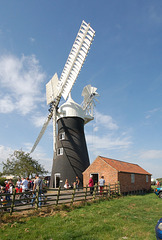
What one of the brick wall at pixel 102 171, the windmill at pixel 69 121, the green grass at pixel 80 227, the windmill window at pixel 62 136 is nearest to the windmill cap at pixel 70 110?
the windmill at pixel 69 121

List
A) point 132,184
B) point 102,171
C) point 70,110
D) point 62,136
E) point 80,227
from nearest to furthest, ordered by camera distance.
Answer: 1. point 80,227
2. point 102,171
3. point 132,184
4. point 62,136
5. point 70,110

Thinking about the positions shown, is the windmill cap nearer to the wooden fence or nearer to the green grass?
the wooden fence

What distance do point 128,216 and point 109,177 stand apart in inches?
386

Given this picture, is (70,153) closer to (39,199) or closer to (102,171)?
(102,171)

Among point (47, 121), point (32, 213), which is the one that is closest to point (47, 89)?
point (47, 121)

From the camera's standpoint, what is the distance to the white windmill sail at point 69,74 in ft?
61.0

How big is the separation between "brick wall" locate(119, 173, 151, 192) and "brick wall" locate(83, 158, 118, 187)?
721 millimetres

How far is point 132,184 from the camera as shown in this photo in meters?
21.2

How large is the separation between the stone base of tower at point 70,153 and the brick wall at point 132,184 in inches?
209

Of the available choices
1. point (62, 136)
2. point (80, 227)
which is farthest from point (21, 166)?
point (80, 227)

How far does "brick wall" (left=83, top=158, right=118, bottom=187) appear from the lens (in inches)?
737

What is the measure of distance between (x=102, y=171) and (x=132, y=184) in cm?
412

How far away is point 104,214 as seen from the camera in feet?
31.8

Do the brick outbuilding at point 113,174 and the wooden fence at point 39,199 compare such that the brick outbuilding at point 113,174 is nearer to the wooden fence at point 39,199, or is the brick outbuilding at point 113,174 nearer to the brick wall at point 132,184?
the brick wall at point 132,184
